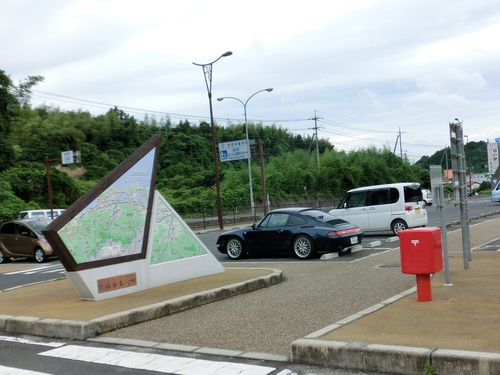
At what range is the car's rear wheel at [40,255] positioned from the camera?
18.8 m

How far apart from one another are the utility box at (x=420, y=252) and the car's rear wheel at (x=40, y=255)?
15226 mm

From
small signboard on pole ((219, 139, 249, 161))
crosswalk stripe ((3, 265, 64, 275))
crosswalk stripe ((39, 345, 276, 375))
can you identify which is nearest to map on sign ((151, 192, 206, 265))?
crosswalk stripe ((39, 345, 276, 375))

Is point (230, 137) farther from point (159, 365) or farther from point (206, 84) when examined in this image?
point (159, 365)

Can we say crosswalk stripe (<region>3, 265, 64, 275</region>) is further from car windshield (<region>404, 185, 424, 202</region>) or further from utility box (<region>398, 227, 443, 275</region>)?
utility box (<region>398, 227, 443, 275</region>)

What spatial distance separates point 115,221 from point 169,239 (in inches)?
53.2

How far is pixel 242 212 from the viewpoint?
43.4 m

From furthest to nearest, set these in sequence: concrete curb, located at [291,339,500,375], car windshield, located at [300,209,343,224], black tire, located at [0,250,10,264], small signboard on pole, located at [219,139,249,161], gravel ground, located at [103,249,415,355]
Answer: small signboard on pole, located at [219,139,249,161] → black tire, located at [0,250,10,264] → car windshield, located at [300,209,343,224] → gravel ground, located at [103,249,415,355] → concrete curb, located at [291,339,500,375]

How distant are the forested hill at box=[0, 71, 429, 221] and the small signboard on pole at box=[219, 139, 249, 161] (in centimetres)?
615

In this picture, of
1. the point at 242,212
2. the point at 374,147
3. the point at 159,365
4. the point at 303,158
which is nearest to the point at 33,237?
the point at 159,365

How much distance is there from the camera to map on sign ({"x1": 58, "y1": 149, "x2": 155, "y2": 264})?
855 centimetres

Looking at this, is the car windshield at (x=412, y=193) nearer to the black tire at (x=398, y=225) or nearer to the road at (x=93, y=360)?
the black tire at (x=398, y=225)

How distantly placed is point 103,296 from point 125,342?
2527 millimetres

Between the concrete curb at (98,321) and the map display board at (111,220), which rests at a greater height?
the map display board at (111,220)

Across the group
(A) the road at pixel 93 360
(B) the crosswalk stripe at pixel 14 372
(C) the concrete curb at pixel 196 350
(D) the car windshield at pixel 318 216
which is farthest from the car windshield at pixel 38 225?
(B) the crosswalk stripe at pixel 14 372
